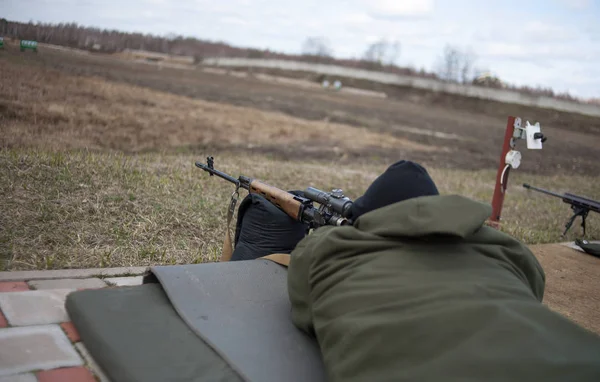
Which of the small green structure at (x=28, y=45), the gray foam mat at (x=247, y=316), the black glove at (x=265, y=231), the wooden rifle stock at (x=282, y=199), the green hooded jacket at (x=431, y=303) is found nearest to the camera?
the green hooded jacket at (x=431, y=303)

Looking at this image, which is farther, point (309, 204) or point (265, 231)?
point (265, 231)

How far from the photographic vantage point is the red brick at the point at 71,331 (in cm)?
260

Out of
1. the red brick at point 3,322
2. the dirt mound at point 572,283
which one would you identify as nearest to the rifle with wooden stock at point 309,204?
the red brick at point 3,322

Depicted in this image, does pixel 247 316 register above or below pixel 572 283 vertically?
above

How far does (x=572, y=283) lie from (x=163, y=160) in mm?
4848

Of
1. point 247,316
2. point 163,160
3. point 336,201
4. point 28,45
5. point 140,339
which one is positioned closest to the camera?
point 140,339

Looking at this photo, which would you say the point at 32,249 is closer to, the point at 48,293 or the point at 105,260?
the point at 105,260

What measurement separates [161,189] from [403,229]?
3836 millimetres

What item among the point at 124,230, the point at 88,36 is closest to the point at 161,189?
the point at 124,230

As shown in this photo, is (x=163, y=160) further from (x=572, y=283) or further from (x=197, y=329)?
(x=197, y=329)

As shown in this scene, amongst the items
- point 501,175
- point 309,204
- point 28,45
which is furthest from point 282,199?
point 28,45

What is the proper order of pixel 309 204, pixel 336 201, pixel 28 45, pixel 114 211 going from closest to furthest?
pixel 336 201 < pixel 309 204 < pixel 114 211 < pixel 28 45

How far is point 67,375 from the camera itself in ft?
7.52

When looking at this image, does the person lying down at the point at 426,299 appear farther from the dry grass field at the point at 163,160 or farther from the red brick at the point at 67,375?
the dry grass field at the point at 163,160
